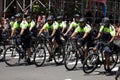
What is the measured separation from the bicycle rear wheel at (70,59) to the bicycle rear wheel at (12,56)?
6.82 feet

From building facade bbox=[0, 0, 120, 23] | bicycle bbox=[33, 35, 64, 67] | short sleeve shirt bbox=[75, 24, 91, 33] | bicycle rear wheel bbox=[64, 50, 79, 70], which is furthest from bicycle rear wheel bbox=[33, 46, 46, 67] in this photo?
building facade bbox=[0, 0, 120, 23]

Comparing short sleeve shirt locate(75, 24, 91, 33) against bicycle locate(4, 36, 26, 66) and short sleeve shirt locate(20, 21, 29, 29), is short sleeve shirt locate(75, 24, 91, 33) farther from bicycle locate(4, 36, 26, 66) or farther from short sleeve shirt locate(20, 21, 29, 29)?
bicycle locate(4, 36, 26, 66)

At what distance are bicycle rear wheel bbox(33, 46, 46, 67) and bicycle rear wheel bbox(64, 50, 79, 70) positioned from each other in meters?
1.16

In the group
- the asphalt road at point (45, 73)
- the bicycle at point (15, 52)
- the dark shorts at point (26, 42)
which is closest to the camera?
the asphalt road at point (45, 73)

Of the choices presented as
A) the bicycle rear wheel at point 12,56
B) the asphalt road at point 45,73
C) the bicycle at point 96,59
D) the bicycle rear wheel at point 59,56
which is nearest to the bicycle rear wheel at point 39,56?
the asphalt road at point 45,73

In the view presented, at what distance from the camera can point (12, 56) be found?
16.3 m

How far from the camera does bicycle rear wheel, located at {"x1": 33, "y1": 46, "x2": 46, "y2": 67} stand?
15.7m

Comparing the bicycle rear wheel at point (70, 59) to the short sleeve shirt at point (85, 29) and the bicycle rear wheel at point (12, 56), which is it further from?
the bicycle rear wheel at point (12, 56)

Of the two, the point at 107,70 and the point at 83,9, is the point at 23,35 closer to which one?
the point at 107,70

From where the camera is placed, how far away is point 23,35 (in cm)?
1617

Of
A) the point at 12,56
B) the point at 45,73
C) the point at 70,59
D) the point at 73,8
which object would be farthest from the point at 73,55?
the point at 73,8

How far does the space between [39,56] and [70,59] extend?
1.39 m

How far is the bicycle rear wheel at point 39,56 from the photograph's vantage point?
51.4ft

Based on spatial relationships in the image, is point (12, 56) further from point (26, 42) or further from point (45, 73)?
point (45, 73)
